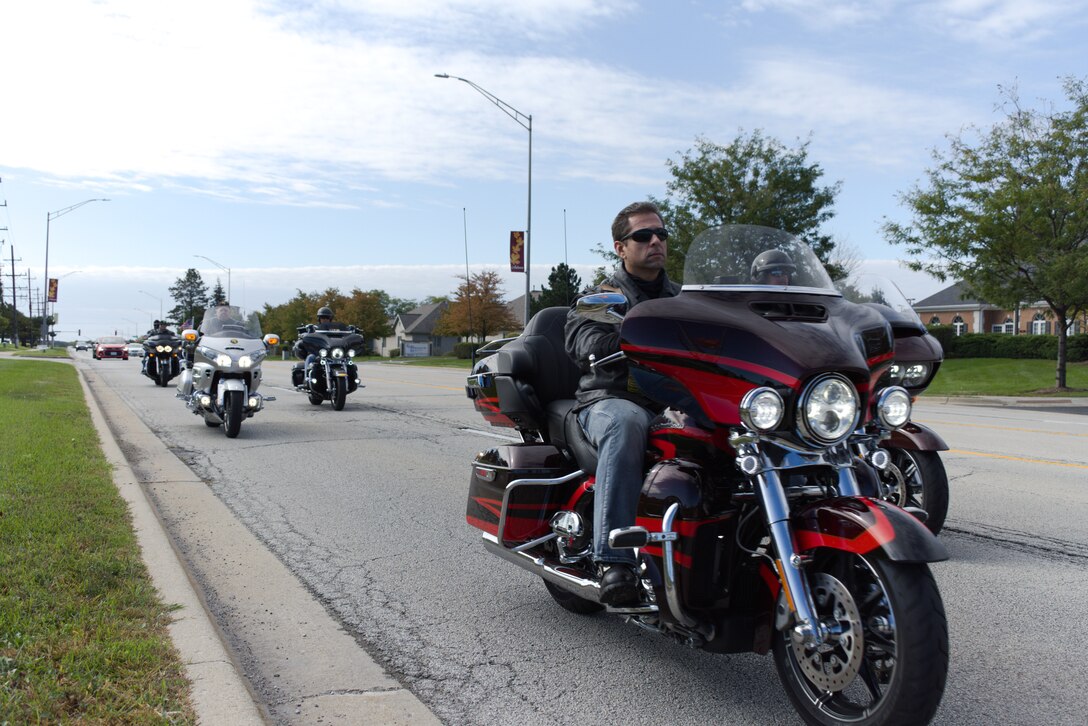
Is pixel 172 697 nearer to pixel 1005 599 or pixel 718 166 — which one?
pixel 1005 599

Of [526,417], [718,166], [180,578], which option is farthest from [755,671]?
[718,166]

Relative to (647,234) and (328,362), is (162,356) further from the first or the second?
(647,234)

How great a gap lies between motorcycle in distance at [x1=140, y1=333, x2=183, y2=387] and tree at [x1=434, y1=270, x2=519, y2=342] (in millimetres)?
37332

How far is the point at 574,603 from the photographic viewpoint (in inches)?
185

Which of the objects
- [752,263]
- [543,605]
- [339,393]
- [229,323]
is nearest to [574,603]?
[543,605]

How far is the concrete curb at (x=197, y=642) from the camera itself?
3280 mm

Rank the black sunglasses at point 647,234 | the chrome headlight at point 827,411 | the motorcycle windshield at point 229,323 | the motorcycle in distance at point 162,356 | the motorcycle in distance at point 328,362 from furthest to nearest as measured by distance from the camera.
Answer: the motorcycle in distance at point 162,356 → the motorcycle in distance at point 328,362 → the motorcycle windshield at point 229,323 → the black sunglasses at point 647,234 → the chrome headlight at point 827,411

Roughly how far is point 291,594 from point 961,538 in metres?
4.29

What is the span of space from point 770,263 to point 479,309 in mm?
58333

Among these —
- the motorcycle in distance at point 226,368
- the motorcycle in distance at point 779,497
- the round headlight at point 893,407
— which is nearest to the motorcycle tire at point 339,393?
the motorcycle in distance at point 226,368

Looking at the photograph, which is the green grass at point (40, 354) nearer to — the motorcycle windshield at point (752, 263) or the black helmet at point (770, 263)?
the motorcycle windshield at point (752, 263)

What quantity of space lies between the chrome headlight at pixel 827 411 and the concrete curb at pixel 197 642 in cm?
212

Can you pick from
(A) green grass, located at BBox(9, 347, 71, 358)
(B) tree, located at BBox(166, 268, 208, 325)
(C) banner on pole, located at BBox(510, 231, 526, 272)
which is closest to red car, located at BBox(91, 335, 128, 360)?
(A) green grass, located at BBox(9, 347, 71, 358)

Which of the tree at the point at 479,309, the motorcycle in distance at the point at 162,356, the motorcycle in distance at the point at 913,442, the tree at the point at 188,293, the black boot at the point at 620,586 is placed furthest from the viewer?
the tree at the point at 188,293
